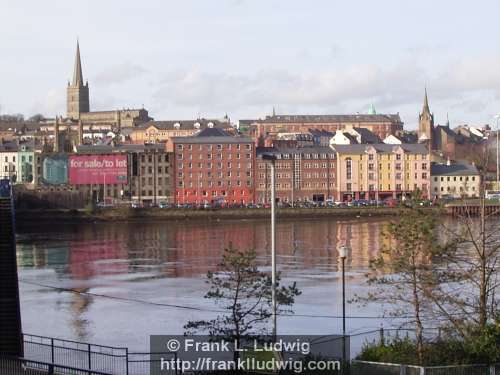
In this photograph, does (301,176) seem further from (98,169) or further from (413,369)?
(413,369)

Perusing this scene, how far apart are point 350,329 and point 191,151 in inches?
3368

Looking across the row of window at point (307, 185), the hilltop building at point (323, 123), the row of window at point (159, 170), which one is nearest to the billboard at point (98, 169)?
the row of window at point (159, 170)

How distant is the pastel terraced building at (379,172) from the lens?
389 ft

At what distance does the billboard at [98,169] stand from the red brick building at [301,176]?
49.4 ft

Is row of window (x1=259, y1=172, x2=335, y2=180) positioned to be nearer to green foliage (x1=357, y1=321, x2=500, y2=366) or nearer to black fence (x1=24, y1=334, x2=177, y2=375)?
black fence (x1=24, y1=334, x2=177, y2=375)

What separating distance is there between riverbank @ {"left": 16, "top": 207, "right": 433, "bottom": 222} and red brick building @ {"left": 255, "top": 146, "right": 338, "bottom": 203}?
9.73m

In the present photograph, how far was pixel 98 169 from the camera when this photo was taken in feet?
379

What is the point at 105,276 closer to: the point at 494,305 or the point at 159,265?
the point at 159,265

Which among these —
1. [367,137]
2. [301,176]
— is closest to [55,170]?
[301,176]

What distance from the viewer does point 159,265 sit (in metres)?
55.3

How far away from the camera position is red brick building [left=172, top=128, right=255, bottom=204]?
11450 cm

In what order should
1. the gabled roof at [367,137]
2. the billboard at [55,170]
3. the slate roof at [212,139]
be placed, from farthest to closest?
the gabled roof at [367,137] < the billboard at [55,170] < the slate roof at [212,139]

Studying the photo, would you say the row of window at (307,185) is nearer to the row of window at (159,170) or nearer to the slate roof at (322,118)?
the row of window at (159,170)

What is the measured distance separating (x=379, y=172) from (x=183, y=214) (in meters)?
26.4
